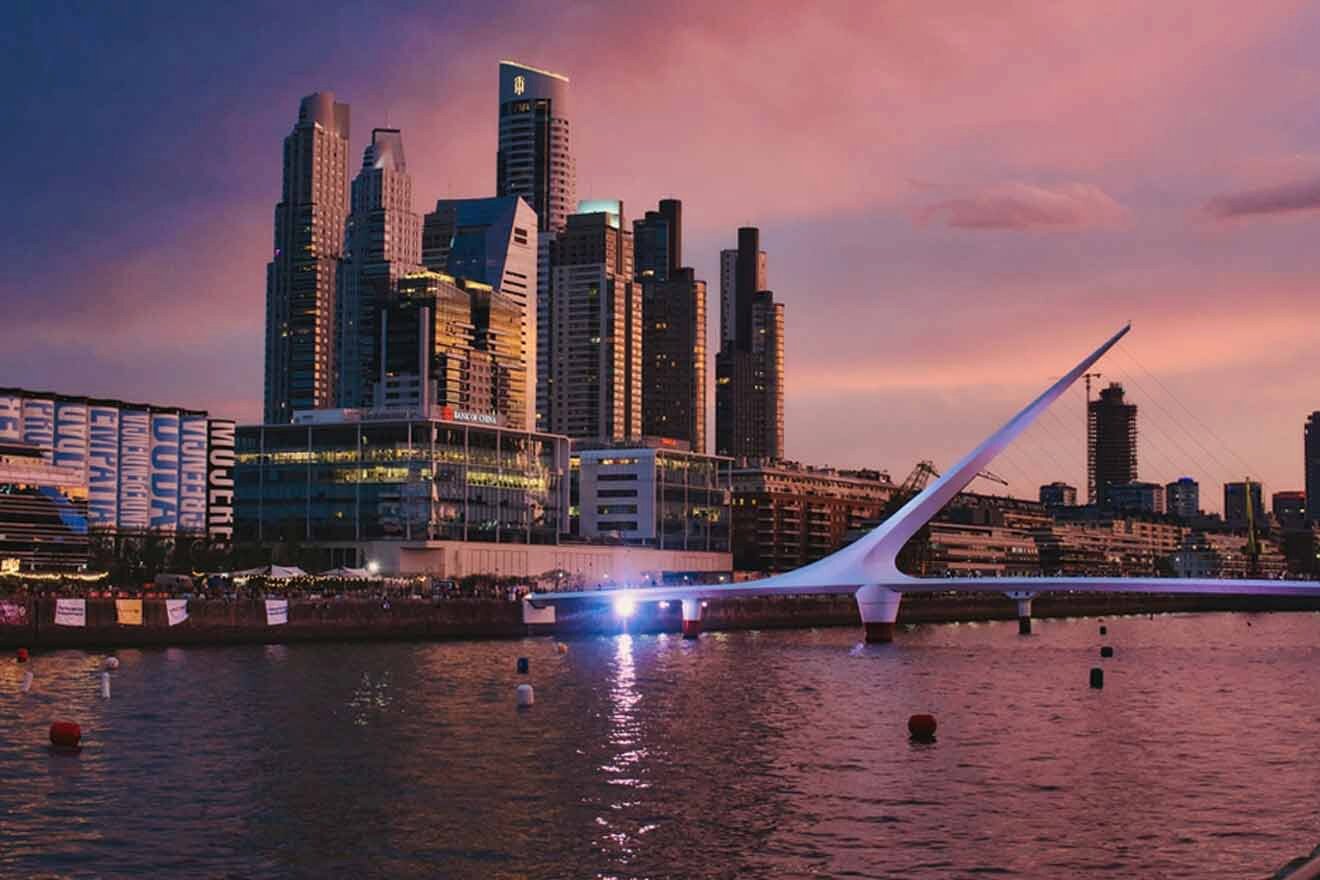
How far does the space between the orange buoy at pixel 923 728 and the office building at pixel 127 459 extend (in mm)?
71589

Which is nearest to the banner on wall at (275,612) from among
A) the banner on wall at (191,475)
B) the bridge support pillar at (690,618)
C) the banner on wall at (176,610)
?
the banner on wall at (176,610)

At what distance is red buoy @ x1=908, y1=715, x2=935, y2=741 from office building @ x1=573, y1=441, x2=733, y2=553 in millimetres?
131699

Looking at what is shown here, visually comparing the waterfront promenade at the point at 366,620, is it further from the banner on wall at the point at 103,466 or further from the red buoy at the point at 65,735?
the red buoy at the point at 65,735

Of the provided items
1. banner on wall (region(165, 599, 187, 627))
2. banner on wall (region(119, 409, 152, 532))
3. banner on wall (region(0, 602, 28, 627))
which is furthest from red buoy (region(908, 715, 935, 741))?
banner on wall (region(119, 409, 152, 532))


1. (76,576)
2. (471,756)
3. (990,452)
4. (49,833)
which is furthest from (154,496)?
(49,833)

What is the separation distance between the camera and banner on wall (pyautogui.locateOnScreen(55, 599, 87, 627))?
A: 7331cm

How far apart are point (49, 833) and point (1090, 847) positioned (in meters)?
17.1

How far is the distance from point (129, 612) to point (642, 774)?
45635 millimetres

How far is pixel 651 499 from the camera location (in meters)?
179

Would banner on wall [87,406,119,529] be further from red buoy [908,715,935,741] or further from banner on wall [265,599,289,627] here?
red buoy [908,715,935,741]

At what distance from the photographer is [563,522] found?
539 feet

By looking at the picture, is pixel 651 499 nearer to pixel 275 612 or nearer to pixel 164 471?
pixel 164 471

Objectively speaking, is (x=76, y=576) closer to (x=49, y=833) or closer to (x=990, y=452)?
(x=990, y=452)

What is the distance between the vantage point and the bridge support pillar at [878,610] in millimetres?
96250
